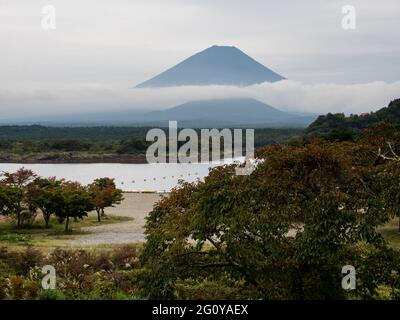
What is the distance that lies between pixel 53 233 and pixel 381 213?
17544 mm

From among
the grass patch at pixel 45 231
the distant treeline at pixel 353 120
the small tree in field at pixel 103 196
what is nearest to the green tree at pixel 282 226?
the grass patch at pixel 45 231

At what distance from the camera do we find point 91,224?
25.1 m

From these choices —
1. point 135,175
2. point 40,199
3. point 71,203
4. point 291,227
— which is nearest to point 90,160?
point 135,175

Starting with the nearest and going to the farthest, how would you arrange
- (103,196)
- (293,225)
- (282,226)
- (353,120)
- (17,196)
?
(282,226)
(293,225)
(17,196)
(103,196)
(353,120)

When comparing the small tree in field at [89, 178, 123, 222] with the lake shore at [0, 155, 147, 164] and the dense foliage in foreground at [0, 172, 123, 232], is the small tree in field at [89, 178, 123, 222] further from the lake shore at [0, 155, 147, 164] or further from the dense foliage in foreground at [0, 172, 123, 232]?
the lake shore at [0, 155, 147, 164]

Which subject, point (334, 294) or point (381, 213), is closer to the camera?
point (381, 213)

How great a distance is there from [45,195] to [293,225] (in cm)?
1774

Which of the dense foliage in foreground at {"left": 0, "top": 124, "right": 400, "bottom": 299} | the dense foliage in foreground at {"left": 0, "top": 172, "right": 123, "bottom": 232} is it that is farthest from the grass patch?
the dense foliage in foreground at {"left": 0, "top": 124, "right": 400, "bottom": 299}

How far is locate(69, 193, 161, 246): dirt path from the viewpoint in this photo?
19422mm

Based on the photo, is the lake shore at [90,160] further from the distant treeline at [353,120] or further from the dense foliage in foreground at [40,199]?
the dense foliage in foreground at [40,199]

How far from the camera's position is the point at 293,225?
21.3 feet

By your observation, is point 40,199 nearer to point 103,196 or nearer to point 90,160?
point 103,196
